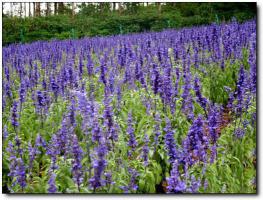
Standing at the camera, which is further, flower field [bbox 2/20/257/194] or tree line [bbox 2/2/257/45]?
tree line [bbox 2/2/257/45]

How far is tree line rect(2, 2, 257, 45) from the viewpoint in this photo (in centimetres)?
434

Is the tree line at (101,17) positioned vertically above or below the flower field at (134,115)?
above

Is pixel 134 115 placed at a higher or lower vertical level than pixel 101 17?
lower

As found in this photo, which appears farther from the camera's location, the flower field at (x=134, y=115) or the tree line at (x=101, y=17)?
the tree line at (x=101, y=17)

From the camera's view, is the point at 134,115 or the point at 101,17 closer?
the point at 134,115

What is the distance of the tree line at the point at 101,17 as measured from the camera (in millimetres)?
4336

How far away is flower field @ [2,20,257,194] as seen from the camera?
3.28 meters

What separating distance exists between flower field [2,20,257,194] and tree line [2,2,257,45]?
193mm

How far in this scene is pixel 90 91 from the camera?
4.58 meters

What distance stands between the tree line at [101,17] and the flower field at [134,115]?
0.19 metres

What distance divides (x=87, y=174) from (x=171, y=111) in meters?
1.26

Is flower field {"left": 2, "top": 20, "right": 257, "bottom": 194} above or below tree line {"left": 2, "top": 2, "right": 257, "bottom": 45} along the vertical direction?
below

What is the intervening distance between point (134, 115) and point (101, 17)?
1.36 metres

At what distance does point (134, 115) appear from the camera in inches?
168
